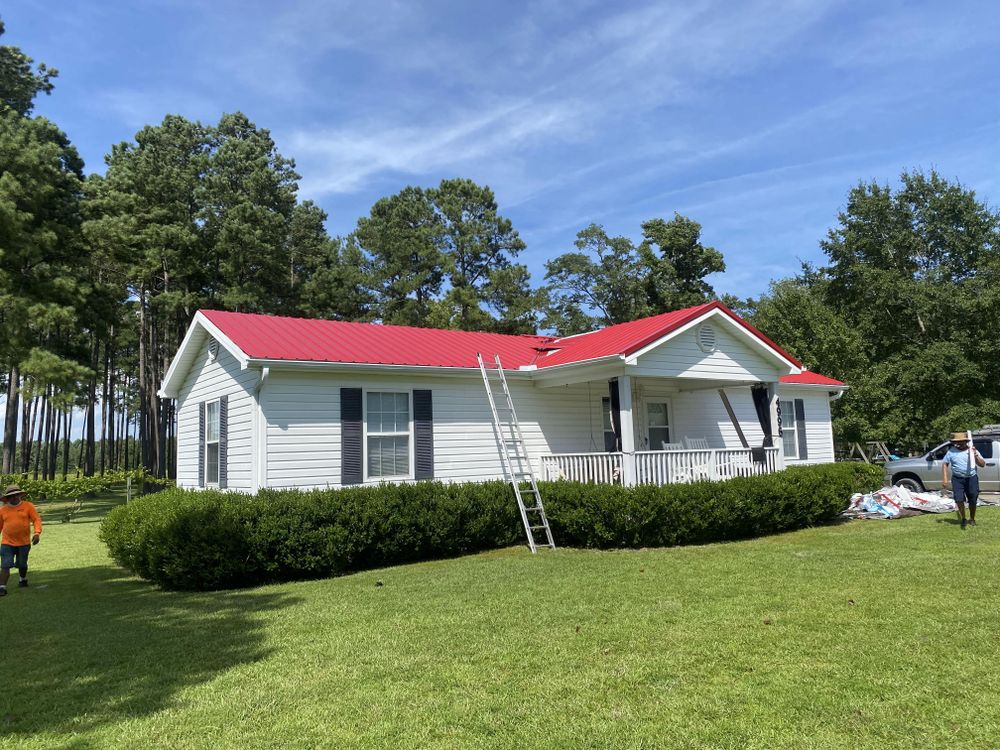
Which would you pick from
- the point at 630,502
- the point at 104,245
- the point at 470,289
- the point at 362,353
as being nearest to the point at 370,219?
the point at 470,289

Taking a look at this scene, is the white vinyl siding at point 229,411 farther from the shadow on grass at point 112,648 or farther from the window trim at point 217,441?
the shadow on grass at point 112,648

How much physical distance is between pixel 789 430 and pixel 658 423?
204 inches

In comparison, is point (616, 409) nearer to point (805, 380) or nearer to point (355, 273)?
point (805, 380)

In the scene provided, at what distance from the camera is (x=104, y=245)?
86.1 ft

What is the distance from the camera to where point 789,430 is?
741 inches

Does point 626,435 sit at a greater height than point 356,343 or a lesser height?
lesser

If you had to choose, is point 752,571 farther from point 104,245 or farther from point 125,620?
point 104,245

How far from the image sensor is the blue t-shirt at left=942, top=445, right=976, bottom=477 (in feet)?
38.5

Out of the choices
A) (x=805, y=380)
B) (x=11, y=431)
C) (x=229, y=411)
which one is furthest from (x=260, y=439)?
(x=11, y=431)

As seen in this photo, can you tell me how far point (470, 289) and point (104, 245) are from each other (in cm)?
1701

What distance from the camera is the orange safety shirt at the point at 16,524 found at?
998cm

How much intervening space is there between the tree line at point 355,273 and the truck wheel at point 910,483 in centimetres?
845

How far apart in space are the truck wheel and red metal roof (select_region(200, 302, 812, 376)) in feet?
20.2

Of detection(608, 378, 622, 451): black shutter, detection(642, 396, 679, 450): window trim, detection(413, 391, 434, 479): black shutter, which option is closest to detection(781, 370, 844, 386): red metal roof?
detection(642, 396, 679, 450): window trim
